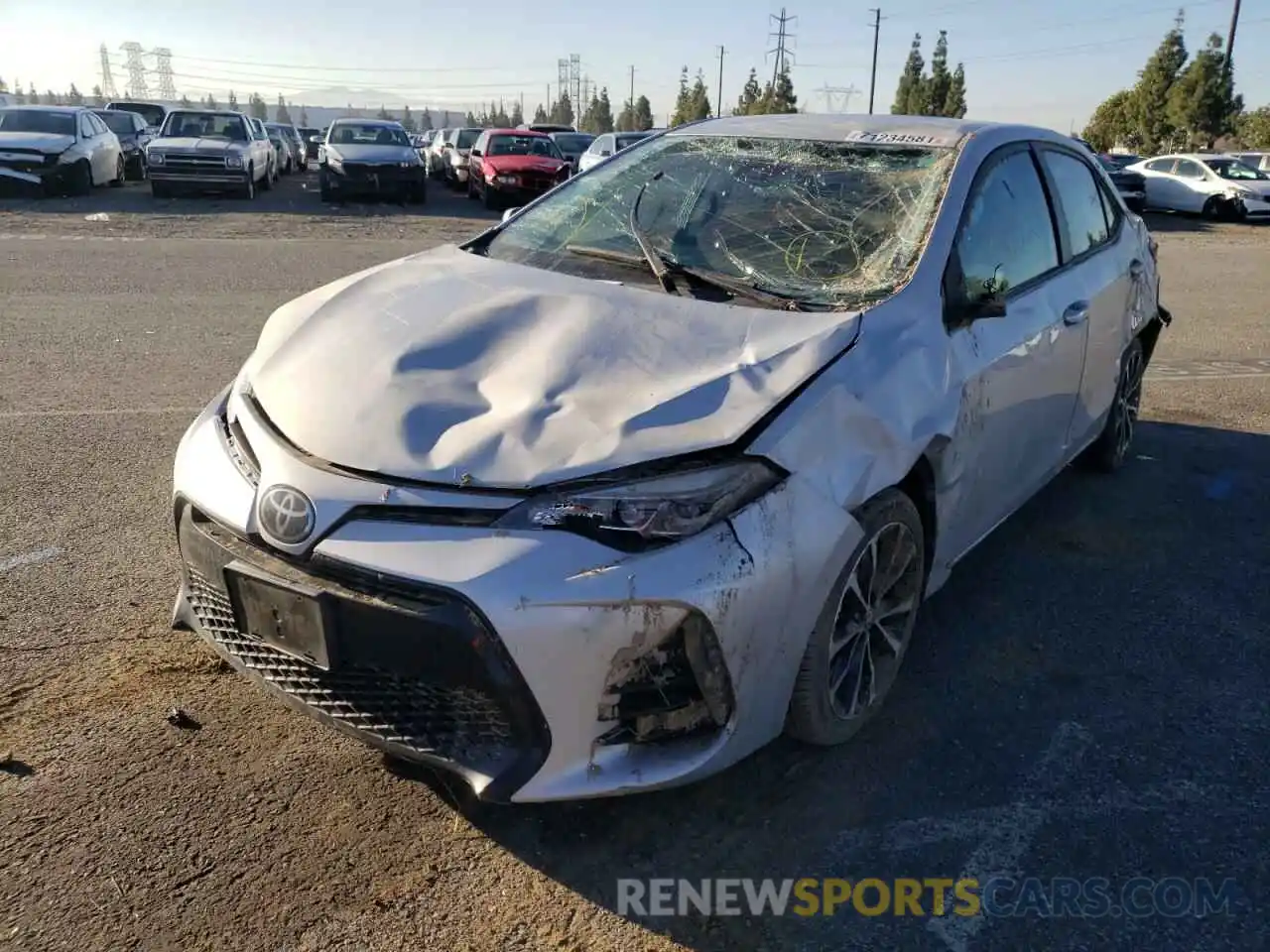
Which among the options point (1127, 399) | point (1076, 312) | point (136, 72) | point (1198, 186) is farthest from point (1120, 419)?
point (136, 72)

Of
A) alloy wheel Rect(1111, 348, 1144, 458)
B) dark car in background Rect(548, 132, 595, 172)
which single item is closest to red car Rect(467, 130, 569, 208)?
dark car in background Rect(548, 132, 595, 172)

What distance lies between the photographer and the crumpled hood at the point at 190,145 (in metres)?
18.4

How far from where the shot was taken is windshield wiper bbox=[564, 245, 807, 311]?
3.11 m

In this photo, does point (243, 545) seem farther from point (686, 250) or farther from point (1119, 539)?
point (1119, 539)

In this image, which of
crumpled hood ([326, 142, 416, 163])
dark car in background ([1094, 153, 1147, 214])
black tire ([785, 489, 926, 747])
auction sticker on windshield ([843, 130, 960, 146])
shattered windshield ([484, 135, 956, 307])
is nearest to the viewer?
black tire ([785, 489, 926, 747])

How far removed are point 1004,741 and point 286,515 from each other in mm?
2084

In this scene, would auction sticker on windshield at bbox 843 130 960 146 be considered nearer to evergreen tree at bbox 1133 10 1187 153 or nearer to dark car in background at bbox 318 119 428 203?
dark car in background at bbox 318 119 428 203

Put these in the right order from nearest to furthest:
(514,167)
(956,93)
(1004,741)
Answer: (1004,741) → (514,167) → (956,93)

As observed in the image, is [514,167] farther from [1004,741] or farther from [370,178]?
[1004,741]

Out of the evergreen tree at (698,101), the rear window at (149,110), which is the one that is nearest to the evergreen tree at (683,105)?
the evergreen tree at (698,101)

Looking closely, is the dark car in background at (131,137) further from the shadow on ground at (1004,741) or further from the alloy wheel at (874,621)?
the alloy wheel at (874,621)

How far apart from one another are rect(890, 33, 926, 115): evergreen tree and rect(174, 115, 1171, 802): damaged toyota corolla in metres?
67.1

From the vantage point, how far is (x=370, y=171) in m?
19.5

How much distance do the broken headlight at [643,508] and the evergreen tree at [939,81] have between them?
218ft
